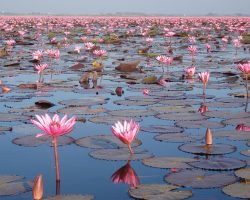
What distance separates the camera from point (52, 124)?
2047mm

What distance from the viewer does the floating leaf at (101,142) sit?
8.74ft

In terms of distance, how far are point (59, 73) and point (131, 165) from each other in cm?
386

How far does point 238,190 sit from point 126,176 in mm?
530

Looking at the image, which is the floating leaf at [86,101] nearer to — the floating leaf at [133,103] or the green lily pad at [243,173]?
the floating leaf at [133,103]

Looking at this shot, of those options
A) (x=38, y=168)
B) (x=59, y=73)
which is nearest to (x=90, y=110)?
(x=38, y=168)

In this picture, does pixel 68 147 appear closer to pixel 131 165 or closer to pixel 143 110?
pixel 131 165

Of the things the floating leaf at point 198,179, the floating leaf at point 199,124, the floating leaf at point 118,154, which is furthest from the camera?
the floating leaf at point 199,124

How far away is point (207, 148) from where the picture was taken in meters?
2.57

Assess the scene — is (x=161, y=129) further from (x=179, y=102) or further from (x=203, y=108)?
(x=179, y=102)

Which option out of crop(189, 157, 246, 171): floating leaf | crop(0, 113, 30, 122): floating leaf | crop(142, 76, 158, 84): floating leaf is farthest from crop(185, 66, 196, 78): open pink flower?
crop(189, 157, 246, 171): floating leaf

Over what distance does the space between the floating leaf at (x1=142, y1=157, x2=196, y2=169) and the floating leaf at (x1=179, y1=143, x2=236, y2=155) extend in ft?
0.52

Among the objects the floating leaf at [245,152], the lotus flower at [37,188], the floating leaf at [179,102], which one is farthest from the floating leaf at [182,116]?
the lotus flower at [37,188]

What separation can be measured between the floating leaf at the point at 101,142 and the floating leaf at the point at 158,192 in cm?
67

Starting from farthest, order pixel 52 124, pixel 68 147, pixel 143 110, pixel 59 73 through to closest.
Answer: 1. pixel 59 73
2. pixel 143 110
3. pixel 68 147
4. pixel 52 124
